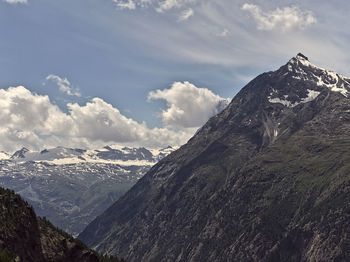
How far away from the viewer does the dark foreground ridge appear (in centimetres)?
12413

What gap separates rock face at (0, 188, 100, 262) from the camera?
124188mm

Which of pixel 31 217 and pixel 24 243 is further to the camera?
pixel 31 217

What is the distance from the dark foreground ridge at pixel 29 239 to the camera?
124131mm

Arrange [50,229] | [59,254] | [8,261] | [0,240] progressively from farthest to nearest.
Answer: [50,229] < [59,254] < [0,240] < [8,261]

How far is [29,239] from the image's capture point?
135 m

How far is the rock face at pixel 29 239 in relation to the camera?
124 meters

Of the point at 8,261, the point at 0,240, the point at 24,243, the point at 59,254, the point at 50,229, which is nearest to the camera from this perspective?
the point at 8,261

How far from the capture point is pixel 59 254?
140 meters

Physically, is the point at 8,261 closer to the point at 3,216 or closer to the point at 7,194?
the point at 3,216

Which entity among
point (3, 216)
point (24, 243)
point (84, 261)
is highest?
point (3, 216)

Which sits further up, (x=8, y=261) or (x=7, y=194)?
(x=7, y=194)

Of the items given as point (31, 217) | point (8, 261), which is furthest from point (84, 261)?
point (8, 261)

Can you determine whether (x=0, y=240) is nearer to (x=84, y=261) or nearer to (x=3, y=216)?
(x=3, y=216)

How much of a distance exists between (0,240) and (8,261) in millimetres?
31443
